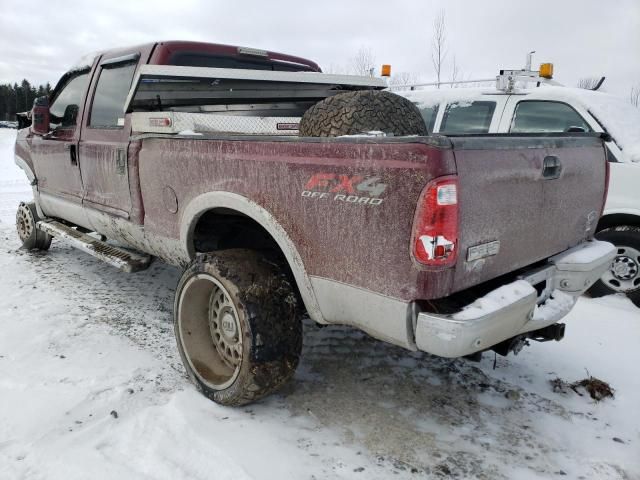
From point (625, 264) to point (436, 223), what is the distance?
387 cm

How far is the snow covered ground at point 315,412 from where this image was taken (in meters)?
2.29

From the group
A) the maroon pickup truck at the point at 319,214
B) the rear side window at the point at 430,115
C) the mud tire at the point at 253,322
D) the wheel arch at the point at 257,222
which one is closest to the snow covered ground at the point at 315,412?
the mud tire at the point at 253,322

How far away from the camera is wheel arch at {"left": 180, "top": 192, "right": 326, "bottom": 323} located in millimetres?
2369

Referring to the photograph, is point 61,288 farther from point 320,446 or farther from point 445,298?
point 445,298

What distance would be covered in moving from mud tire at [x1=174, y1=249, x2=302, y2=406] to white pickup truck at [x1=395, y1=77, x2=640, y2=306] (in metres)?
2.87

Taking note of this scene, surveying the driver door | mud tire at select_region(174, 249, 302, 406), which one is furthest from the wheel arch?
the driver door

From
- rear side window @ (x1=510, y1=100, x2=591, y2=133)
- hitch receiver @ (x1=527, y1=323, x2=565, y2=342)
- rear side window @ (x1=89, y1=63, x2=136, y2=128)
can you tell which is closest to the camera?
hitch receiver @ (x1=527, y1=323, x2=565, y2=342)

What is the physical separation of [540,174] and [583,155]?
0.60 meters

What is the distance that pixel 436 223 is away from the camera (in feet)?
6.21

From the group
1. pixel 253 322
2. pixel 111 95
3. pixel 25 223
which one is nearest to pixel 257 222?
pixel 253 322

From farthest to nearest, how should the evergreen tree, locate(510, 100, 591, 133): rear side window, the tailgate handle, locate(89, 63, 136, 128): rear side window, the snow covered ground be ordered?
the evergreen tree, locate(510, 100, 591, 133): rear side window, locate(89, 63, 136, 128): rear side window, the tailgate handle, the snow covered ground

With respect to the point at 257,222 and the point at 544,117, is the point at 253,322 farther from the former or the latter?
the point at 544,117

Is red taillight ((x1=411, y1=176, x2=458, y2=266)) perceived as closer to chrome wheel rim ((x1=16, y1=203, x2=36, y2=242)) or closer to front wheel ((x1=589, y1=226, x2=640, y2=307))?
front wheel ((x1=589, y1=226, x2=640, y2=307))

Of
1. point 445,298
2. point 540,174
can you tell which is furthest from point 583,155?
point 445,298
